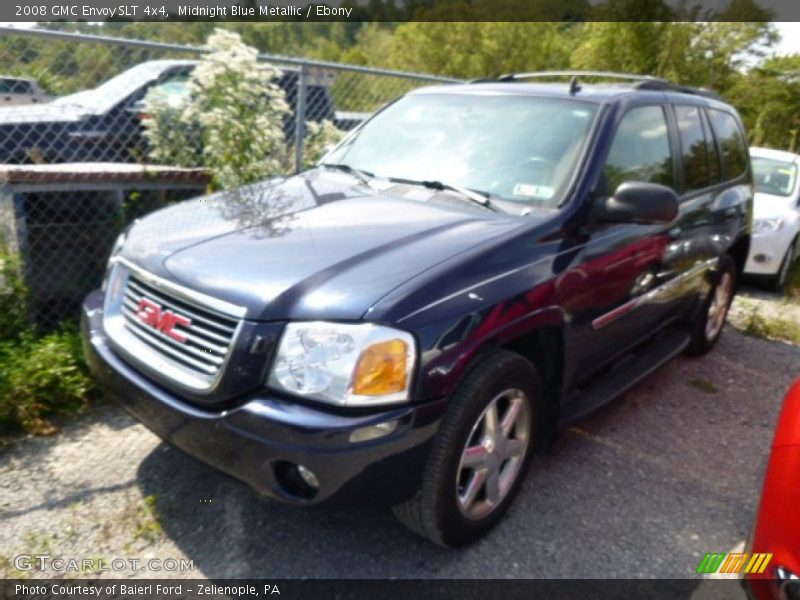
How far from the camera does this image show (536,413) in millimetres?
2695

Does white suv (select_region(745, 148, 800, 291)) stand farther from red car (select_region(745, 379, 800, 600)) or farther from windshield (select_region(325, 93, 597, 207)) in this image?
red car (select_region(745, 379, 800, 600))

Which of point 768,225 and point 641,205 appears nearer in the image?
point 641,205

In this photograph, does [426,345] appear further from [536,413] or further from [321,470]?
[536,413]

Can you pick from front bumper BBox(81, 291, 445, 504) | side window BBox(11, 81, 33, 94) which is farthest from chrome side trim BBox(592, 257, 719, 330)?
side window BBox(11, 81, 33, 94)

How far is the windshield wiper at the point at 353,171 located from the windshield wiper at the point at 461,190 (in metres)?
0.18

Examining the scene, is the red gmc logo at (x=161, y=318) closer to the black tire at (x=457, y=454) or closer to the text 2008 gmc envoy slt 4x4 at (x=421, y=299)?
the text 2008 gmc envoy slt 4x4 at (x=421, y=299)

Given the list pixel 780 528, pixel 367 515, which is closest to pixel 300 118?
pixel 367 515

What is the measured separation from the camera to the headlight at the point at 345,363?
2.04 meters

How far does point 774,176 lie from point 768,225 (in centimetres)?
142

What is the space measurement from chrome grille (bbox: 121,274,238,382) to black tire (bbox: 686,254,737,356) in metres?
3.38

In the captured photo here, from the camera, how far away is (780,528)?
1.96 meters

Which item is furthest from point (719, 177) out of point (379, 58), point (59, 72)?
point (379, 58)

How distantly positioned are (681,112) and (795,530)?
277cm

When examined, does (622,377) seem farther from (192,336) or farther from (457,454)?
(192,336)
